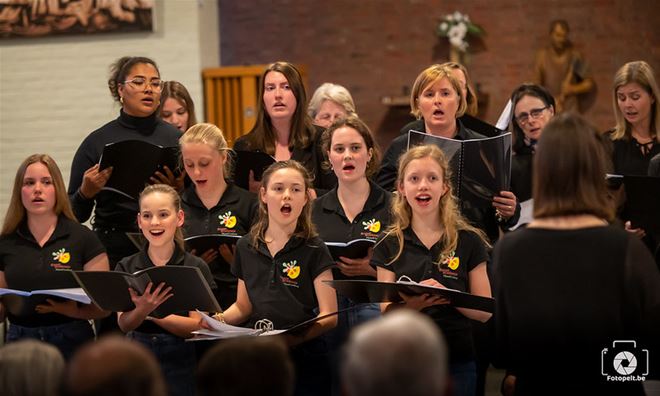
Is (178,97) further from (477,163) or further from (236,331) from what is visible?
(236,331)

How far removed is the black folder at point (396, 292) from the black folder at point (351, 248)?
13.6 inches

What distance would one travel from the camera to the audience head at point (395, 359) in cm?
158

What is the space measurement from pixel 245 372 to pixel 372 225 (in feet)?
6.65

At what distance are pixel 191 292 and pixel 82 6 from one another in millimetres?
4420

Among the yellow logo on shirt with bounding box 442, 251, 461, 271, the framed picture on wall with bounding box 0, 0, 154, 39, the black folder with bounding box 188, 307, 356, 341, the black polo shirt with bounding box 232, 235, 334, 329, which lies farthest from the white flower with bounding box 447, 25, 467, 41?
the black folder with bounding box 188, 307, 356, 341

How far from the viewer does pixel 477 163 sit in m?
3.89

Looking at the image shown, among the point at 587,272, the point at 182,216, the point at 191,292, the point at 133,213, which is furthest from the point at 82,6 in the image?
the point at 587,272

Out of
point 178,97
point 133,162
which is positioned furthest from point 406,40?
point 133,162

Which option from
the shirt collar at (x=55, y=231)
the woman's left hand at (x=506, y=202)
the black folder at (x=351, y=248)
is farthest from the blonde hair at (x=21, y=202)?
the woman's left hand at (x=506, y=202)

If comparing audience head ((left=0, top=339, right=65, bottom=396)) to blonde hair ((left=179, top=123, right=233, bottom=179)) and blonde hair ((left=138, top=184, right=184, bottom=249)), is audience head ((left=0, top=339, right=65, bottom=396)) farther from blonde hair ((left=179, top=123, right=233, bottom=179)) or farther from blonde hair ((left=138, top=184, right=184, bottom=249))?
blonde hair ((left=179, top=123, right=233, bottom=179))

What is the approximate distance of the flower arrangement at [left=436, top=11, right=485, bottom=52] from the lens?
8.28 meters

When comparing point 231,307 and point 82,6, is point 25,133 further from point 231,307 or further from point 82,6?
point 231,307

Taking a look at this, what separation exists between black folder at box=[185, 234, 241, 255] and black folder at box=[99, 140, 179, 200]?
51 centimetres

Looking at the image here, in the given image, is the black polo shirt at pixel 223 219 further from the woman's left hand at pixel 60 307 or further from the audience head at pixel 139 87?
the audience head at pixel 139 87
